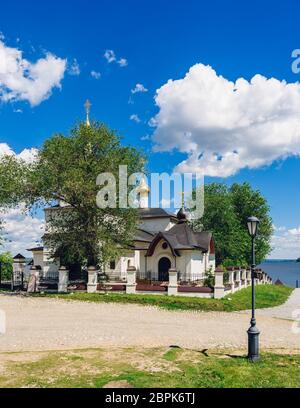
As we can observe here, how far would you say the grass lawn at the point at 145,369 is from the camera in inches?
336

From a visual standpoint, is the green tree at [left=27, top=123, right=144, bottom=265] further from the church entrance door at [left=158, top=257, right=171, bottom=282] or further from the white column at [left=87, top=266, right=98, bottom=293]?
the church entrance door at [left=158, top=257, right=171, bottom=282]

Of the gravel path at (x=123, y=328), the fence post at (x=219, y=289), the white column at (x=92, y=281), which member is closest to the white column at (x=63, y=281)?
the white column at (x=92, y=281)

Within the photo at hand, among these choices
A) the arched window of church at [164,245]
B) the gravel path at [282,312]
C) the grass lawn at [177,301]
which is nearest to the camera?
the gravel path at [282,312]

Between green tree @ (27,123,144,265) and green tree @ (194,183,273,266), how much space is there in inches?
751

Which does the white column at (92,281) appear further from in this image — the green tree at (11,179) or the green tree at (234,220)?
the green tree at (234,220)

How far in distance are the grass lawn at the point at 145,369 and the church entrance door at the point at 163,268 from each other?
65.5ft

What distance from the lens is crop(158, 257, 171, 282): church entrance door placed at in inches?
1237

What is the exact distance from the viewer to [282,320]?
1808 centimetres

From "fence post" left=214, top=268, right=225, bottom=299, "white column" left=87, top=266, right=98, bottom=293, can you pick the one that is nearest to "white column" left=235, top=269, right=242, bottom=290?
"fence post" left=214, top=268, right=225, bottom=299

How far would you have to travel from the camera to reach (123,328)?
15.2 metres

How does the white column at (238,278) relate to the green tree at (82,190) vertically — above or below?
below

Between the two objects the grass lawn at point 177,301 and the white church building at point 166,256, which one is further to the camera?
the white church building at point 166,256
